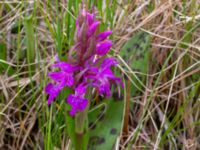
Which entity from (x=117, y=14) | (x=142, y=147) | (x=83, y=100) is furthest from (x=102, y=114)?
(x=117, y=14)

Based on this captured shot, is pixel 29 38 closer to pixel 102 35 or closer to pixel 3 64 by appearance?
pixel 3 64

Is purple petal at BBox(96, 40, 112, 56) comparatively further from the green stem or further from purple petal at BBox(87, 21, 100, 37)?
the green stem

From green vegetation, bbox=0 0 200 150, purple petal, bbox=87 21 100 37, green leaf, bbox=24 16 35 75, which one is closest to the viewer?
purple petal, bbox=87 21 100 37

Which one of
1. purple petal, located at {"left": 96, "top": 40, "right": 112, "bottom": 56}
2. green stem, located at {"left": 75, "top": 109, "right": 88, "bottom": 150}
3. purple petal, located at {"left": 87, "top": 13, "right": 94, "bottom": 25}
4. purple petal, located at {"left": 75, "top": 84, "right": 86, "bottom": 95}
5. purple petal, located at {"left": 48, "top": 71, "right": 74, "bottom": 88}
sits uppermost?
purple petal, located at {"left": 87, "top": 13, "right": 94, "bottom": 25}

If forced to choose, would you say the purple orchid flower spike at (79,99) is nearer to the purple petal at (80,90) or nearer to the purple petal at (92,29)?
the purple petal at (80,90)

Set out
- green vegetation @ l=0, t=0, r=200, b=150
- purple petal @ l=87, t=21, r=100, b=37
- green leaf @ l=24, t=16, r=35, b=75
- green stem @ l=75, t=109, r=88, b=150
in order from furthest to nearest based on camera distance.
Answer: green leaf @ l=24, t=16, r=35, b=75
green vegetation @ l=0, t=0, r=200, b=150
green stem @ l=75, t=109, r=88, b=150
purple petal @ l=87, t=21, r=100, b=37

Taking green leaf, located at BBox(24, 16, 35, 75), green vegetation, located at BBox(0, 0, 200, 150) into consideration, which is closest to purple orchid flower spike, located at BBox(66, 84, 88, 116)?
green vegetation, located at BBox(0, 0, 200, 150)

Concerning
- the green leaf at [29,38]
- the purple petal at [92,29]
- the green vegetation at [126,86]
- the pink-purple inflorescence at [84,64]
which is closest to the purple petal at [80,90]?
the pink-purple inflorescence at [84,64]

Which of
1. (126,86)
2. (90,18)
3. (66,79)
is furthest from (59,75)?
(126,86)
